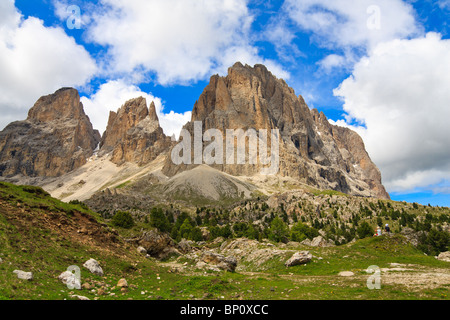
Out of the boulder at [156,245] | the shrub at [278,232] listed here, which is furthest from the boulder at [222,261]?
the shrub at [278,232]

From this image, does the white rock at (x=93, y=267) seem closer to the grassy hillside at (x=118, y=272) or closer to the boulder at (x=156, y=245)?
the grassy hillside at (x=118, y=272)

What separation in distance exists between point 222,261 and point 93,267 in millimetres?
16519

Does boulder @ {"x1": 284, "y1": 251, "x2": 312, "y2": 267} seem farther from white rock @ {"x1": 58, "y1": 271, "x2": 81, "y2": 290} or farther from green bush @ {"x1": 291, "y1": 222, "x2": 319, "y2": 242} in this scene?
green bush @ {"x1": 291, "y1": 222, "x2": 319, "y2": 242}

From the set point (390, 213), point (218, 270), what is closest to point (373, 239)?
point (218, 270)

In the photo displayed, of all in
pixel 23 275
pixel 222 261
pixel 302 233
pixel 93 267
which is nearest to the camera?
pixel 23 275

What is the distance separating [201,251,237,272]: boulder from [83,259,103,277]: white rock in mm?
14277

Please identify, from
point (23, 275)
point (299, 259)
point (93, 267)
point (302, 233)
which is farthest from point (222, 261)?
point (302, 233)

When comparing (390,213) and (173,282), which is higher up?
(390,213)

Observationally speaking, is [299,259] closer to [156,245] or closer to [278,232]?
[156,245]

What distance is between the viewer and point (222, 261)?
33750 millimetres
